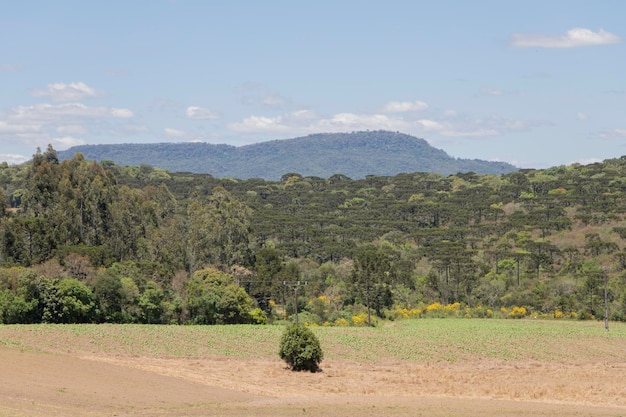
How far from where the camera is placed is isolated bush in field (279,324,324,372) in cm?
6072

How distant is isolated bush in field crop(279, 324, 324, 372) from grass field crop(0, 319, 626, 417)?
113 centimetres

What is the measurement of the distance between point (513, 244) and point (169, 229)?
213ft

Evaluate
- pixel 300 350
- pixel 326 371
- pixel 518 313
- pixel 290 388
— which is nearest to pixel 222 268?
pixel 518 313

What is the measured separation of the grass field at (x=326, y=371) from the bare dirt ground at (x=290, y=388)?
0.08 m

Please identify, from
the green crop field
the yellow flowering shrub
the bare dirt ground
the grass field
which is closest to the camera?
the bare dirt ground

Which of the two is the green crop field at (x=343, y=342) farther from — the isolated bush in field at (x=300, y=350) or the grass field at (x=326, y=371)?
the isolated bush in field at (x=300, y=350)

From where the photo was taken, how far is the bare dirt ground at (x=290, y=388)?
133ft

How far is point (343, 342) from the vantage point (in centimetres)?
7481

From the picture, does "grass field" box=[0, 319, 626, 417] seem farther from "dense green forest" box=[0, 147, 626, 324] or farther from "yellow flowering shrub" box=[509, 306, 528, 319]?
"yellow flowering shrub" box=[509, 306, 528, 319]

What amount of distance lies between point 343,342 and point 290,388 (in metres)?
22.3

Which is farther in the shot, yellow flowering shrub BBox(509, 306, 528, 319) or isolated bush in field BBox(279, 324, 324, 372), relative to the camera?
yellow flowering shrub BBox(509, 306, 528, 319)

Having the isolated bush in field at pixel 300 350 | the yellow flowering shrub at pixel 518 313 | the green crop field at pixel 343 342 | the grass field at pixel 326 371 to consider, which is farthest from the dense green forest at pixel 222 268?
the isolated bush in field at pixel 300 350

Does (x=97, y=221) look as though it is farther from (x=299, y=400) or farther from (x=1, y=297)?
(x=299, y=400)

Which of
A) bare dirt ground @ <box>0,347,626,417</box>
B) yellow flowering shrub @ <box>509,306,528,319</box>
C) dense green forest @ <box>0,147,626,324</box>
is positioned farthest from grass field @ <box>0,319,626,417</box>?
yellow flowering shrub @ <box>509,306,528,319</box>
